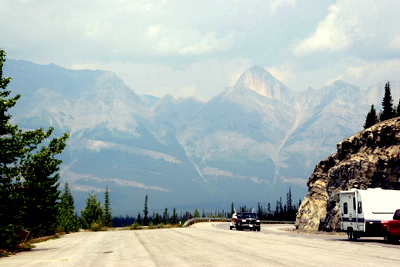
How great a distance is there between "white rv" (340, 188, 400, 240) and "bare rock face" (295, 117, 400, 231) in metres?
12.5

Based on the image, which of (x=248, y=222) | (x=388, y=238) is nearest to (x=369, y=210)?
(x=388, y=238)

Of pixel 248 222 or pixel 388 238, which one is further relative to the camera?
pixel 248 222

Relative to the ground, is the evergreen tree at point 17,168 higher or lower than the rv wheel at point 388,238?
higher

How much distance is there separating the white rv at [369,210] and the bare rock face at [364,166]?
1254 cm

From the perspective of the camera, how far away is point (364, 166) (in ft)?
171

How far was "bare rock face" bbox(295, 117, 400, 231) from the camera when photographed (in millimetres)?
48188

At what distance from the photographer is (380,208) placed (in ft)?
112

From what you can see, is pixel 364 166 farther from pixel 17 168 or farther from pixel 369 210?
pixel 17 168

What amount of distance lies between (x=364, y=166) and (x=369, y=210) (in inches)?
743

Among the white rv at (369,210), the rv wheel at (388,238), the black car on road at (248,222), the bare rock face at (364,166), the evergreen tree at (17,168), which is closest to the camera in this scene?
the evergreen tree at (17,168)

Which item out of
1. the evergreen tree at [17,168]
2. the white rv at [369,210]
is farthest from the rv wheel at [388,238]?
the evergreen tree at [17,168]

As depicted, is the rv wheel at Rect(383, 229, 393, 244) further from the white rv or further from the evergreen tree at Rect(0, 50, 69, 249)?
the evergreen tree at Rect(0, 50, 69, 249)

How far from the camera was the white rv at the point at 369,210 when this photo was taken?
33.7 metres

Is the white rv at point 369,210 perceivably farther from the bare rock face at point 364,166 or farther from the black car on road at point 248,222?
the black car on road at point 248,222
